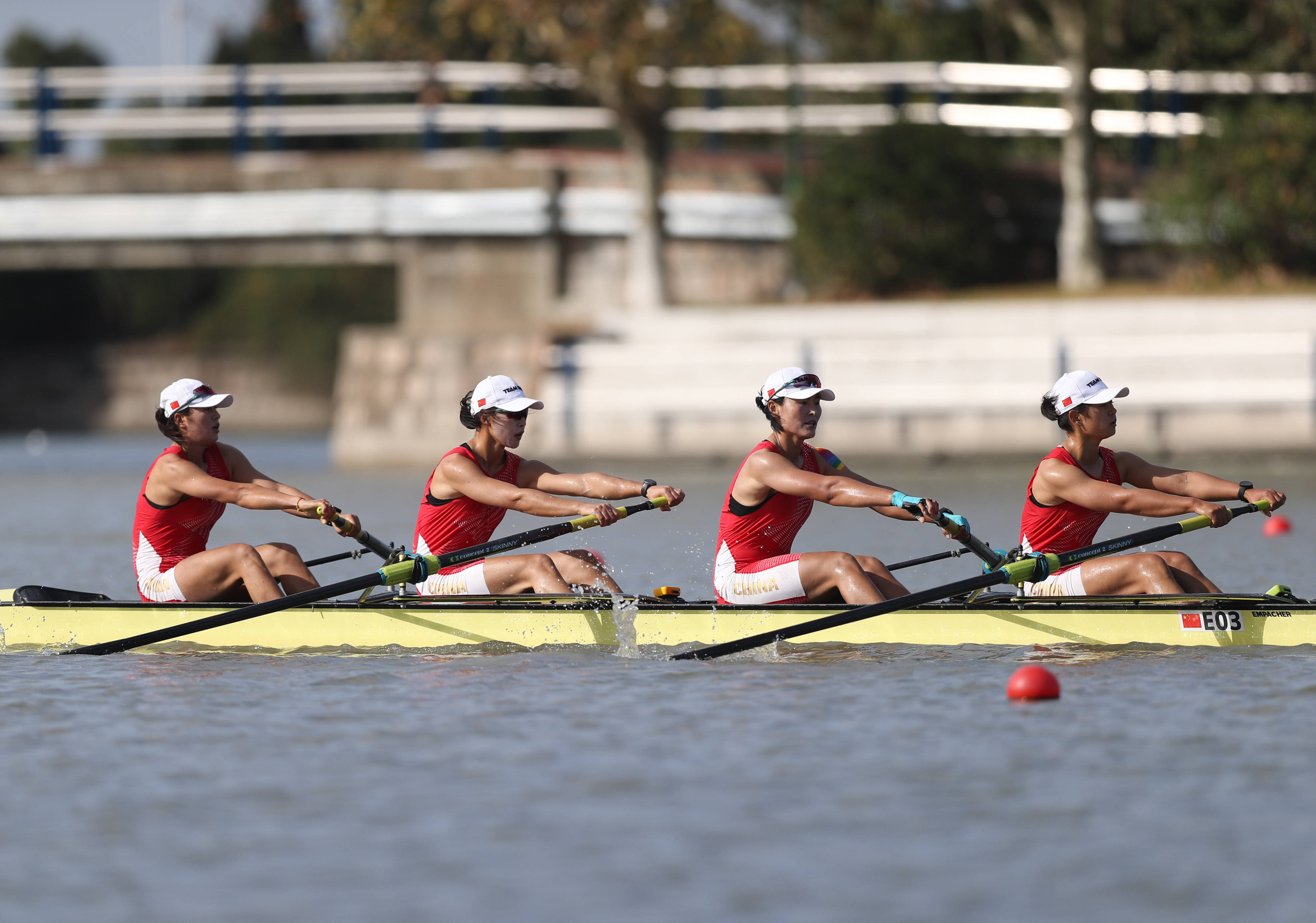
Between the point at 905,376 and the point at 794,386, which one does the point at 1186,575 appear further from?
the point at 905,376

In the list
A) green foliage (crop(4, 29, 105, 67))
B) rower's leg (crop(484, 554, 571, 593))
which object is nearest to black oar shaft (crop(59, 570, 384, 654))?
rower's leg (crop(484, 554, 571, 593))

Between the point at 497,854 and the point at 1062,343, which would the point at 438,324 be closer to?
the point at 1062,343

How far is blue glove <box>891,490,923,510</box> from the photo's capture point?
31.0ft

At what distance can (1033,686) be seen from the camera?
855 cm

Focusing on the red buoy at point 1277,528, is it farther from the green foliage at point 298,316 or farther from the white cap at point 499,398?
the green foliage at point 298,316

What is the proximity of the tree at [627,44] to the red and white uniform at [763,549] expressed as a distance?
53.5 ft

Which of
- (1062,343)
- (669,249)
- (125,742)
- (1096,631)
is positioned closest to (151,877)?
(125,742)

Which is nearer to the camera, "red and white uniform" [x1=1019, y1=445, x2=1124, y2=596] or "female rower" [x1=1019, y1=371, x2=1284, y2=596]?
"female rower" [x1=1019, y1=371, x2=1284, y2=596]

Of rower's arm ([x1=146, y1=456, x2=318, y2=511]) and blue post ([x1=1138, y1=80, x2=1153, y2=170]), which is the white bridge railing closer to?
blue post ([x1=1138, y1=80, x2=1153, y2=170])

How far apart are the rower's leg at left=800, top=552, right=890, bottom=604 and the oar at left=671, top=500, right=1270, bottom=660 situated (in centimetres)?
14

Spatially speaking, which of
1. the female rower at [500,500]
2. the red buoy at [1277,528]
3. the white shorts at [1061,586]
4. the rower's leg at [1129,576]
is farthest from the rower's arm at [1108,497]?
the red buoy at [1277,528]

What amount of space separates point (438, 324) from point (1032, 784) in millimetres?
21944

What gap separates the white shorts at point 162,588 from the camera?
34.6 ft

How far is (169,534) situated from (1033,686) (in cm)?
489
